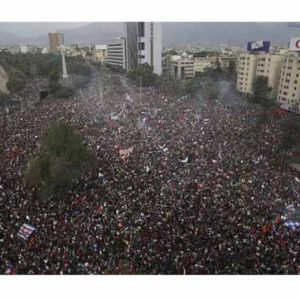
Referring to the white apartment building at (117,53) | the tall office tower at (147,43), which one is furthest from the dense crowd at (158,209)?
the white apartment building at (117,53)

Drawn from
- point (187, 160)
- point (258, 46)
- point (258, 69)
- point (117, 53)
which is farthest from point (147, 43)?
point (187, 160)

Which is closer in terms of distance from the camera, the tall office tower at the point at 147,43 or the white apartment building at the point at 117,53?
the tall office tower at the point at 147,43

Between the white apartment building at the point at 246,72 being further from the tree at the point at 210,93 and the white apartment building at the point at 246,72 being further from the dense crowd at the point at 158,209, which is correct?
the dense crowd at the point at 158,209

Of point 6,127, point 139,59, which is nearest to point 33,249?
point 6,127

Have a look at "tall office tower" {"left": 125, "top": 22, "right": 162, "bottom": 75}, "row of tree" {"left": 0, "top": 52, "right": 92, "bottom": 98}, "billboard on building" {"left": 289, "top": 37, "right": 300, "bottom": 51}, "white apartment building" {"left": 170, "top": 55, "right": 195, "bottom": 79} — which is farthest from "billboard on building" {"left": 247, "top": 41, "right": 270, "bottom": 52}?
"white apartment building" {"left": 170, "top": 55, "right": 195, "bottom": 79}

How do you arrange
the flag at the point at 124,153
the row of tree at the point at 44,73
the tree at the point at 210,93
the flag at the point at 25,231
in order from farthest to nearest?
1. the tree at the point at 210,93
2. the row of tree at the point at 44,73
3. the flag at the point at 124,153
4. the flag at the point at 25,231

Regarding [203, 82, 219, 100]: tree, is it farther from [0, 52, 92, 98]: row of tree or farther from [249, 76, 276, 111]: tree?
[0, 52, 92, 98]: row of tree

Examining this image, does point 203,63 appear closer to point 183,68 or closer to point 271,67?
point 183,68

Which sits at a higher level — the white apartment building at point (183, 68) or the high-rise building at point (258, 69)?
the high-rise building at point (258, 69)
